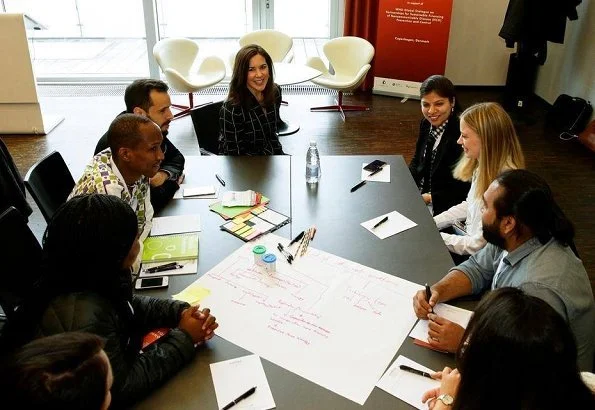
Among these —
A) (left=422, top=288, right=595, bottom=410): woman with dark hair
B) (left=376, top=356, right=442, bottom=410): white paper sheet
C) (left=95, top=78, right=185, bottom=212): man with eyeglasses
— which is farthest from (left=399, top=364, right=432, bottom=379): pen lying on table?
(left=95, top=78, right=185, bottom=212): man with eyeglasses

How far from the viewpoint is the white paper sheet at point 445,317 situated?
5.61 feet

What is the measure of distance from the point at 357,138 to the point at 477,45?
7.84ft

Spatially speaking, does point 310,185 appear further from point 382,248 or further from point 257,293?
point 257,293

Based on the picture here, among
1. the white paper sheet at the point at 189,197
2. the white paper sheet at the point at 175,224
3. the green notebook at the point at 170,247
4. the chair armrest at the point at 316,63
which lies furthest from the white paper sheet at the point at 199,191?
the chair armrest at the point at 316,63

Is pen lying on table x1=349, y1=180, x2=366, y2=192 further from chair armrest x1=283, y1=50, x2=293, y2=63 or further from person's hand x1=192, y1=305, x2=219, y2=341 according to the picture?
chair armrest x1=283, y1=50, x2=293, y2=63

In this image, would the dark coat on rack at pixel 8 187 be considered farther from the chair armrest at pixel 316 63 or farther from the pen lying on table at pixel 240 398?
the chair armrest at pixel 316 63

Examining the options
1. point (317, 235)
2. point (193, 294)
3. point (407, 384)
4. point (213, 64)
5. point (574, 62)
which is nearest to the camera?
point (407, 384)

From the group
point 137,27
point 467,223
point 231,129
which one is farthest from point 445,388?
point 137,27

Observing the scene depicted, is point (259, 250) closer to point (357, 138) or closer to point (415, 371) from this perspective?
point (415, 371)

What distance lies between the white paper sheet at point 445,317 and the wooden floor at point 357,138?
87.4 inches

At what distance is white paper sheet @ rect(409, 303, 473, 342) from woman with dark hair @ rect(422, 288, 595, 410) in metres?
0.52

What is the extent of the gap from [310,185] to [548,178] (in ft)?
8.98

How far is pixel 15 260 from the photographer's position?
6.66ft

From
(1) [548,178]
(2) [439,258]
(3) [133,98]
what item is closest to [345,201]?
(2) [439,258]
